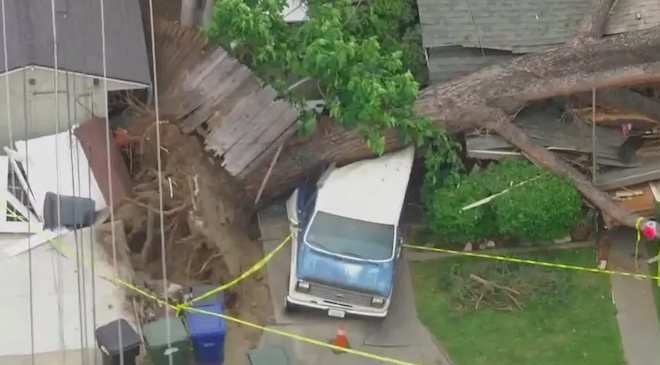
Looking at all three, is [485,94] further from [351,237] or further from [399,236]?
[351,237]

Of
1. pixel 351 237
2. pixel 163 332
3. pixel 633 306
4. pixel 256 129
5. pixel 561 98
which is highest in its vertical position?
pixel 256 129

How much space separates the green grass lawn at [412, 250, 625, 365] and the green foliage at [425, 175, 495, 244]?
509 mm

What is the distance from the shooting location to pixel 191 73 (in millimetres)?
17812

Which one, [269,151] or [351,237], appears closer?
[351,237]

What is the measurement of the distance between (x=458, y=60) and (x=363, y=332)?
4195mm

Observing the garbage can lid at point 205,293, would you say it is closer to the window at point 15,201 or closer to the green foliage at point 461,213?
the window at point 15,201

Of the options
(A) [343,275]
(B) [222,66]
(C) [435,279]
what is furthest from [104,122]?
(C) [435,279]

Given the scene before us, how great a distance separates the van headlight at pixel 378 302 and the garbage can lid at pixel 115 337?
3159mm

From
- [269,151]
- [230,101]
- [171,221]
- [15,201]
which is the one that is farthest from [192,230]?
[15,201]

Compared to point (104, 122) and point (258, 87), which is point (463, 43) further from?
point (104, 122)

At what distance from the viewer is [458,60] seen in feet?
57.8

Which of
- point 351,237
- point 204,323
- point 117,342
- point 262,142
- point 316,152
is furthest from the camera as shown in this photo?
point 316,152

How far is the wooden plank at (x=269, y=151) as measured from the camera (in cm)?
1689

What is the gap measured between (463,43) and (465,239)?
2831 mm
